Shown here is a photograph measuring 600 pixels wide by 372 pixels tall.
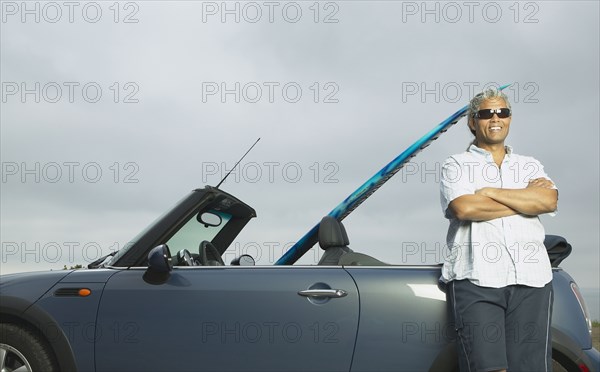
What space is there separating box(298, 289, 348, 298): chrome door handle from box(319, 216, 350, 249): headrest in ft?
1.15

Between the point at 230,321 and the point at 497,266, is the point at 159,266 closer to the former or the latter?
the point at 230,321

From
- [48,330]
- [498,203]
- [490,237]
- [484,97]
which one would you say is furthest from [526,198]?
[48,330]

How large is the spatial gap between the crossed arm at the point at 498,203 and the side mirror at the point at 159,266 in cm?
152

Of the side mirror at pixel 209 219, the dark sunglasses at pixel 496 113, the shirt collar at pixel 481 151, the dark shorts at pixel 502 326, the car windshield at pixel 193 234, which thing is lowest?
the dark shorts at pixel 502 326

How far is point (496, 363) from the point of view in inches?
136

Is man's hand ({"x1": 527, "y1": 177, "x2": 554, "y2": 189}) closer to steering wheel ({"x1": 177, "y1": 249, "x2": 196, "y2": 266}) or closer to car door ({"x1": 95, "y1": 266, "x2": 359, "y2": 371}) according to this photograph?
car door ({"x1": 95, "y1": 266, "x2": 359, "y2": 371})

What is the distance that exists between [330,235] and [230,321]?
2.40 feet

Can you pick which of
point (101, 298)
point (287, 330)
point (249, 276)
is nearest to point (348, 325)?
point (287, 330)

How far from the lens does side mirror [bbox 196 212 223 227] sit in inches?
185

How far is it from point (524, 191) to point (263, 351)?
155 centimetres

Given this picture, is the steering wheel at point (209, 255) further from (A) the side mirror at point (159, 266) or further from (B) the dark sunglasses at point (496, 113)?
(B) the dark sunglasses at point (496, 113)

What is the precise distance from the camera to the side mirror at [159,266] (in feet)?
13.1

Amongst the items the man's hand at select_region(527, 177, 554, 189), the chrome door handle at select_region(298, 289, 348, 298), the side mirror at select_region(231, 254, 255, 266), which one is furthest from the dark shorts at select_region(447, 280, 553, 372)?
the side mirror at select_region(231, 254, 255, 266)

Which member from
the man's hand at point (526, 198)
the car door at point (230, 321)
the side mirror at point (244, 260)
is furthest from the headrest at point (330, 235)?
the side mirror at point (244, 260)
